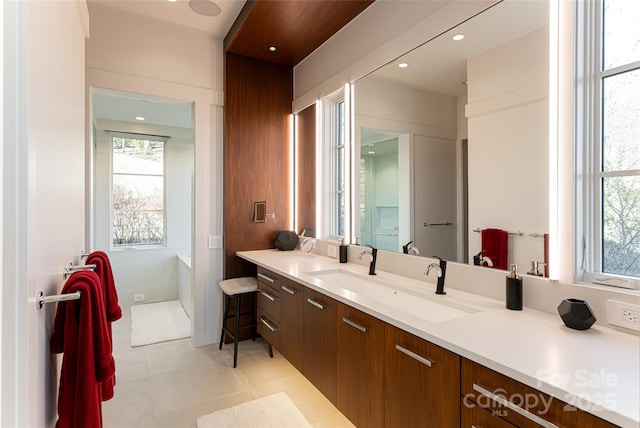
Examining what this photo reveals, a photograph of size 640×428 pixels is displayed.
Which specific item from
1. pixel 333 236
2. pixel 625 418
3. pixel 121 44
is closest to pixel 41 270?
pixel 625 418

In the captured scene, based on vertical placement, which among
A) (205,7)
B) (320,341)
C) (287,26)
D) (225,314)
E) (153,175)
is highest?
(205,7)

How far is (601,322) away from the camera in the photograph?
1.21m

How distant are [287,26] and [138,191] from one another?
3666mm

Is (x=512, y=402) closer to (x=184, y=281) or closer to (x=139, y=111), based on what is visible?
(x=184, y=281)

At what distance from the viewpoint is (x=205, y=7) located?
8.87ft

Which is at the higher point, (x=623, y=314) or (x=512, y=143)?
(x=512, y=143)

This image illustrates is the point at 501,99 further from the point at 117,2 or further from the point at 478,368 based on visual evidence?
the point at 117,2

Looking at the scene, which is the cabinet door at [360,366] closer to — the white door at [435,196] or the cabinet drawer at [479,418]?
the cabinet drawer at [479,418]

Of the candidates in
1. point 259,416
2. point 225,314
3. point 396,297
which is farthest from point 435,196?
point 225,314

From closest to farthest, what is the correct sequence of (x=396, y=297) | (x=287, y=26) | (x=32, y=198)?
(x=32, y=198) < (x=396, y=297) < (x=287, y=26)

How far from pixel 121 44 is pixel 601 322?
3.67 meters

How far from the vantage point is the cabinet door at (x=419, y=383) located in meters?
1.10

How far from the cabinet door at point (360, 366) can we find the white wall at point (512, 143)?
72 centimetres

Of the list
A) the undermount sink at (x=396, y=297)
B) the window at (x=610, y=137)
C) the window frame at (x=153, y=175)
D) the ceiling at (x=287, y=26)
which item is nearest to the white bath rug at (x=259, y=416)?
the undermount sink at (x=396, y=297)
